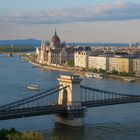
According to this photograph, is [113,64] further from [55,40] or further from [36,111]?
[36,111]

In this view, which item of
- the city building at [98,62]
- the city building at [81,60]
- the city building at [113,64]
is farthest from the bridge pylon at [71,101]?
the city building at [81,60]

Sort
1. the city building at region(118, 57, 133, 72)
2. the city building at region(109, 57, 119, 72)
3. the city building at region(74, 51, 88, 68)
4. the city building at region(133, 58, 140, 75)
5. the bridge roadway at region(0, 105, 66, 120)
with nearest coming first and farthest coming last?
the bridge roadway at region(0, 105, 66, 120)
the city building at region(133, 58, 140, 75)
the city building at region(118, 57, 133, 72)
the city building at region(109, 57, 119, 72)
the city building at region(74, 51, 88, 68)

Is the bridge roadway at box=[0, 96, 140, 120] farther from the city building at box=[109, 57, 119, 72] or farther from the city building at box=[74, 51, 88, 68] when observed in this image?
the city building at box=[74, 51, 88, 68]

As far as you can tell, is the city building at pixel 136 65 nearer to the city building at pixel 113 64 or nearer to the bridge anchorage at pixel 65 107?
the city building at pixel 113 64

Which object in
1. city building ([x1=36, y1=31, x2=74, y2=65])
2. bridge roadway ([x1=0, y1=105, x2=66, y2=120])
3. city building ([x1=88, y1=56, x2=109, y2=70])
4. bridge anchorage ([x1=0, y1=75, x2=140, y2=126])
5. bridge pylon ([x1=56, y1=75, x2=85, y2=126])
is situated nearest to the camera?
bridge roadway ([x1=0, y1=105, x2=66, y2=120])

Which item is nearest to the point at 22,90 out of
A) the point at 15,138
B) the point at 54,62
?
the point at 15,138

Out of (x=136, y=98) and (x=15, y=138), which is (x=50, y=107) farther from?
(x=15, y=138)

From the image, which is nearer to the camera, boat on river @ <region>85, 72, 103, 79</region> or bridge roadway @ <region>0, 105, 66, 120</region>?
bridge roadway @ <region>0, 105, 66, 120</region>

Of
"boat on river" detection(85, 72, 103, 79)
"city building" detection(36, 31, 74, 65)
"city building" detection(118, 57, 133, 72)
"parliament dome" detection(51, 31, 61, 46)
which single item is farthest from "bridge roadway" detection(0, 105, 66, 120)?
"parliament dome" detection(51, 31, 61, 46)

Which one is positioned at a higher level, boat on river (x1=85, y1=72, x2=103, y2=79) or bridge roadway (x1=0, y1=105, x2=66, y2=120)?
bridge roadway (x1=0, y1=105, x2=66, y2=120)
